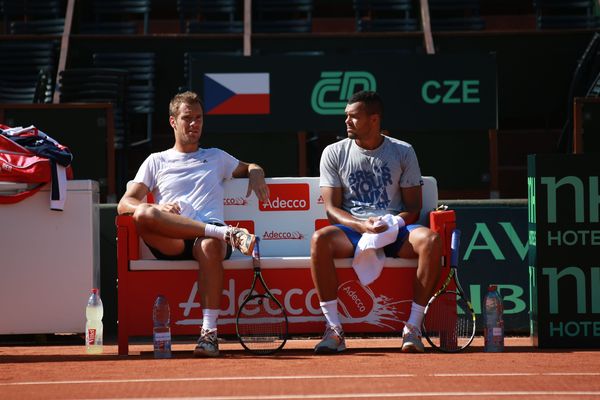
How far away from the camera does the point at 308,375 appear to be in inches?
234

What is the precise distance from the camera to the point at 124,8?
45.5 feet

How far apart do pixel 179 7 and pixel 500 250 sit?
20.4 feet

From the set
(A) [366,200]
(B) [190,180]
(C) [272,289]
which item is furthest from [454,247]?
(B) [190,180]

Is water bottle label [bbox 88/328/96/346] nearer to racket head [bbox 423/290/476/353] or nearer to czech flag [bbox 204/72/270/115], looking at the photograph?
racket head [bbox 423/290/476/353]

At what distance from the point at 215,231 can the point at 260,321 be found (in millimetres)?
611

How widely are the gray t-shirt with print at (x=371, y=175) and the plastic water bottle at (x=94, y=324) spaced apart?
1.74 metres

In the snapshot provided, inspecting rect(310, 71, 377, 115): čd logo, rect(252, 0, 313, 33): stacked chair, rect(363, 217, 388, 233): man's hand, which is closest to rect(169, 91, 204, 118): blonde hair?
rect(363, 217, 388, 233): man's hand

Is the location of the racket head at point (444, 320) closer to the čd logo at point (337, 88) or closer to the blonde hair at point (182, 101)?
the blonde hair at point (182, 101)

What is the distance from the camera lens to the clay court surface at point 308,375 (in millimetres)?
5348

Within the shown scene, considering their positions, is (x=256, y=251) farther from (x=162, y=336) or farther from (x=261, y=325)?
(x=162, y=336)

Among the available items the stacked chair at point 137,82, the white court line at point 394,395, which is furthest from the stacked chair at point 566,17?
the white court line at point 394,395

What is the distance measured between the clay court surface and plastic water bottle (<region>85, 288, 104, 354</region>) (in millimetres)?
215

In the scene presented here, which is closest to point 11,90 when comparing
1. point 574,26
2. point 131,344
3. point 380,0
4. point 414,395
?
point 380,0

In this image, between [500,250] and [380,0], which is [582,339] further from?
[380,0]
